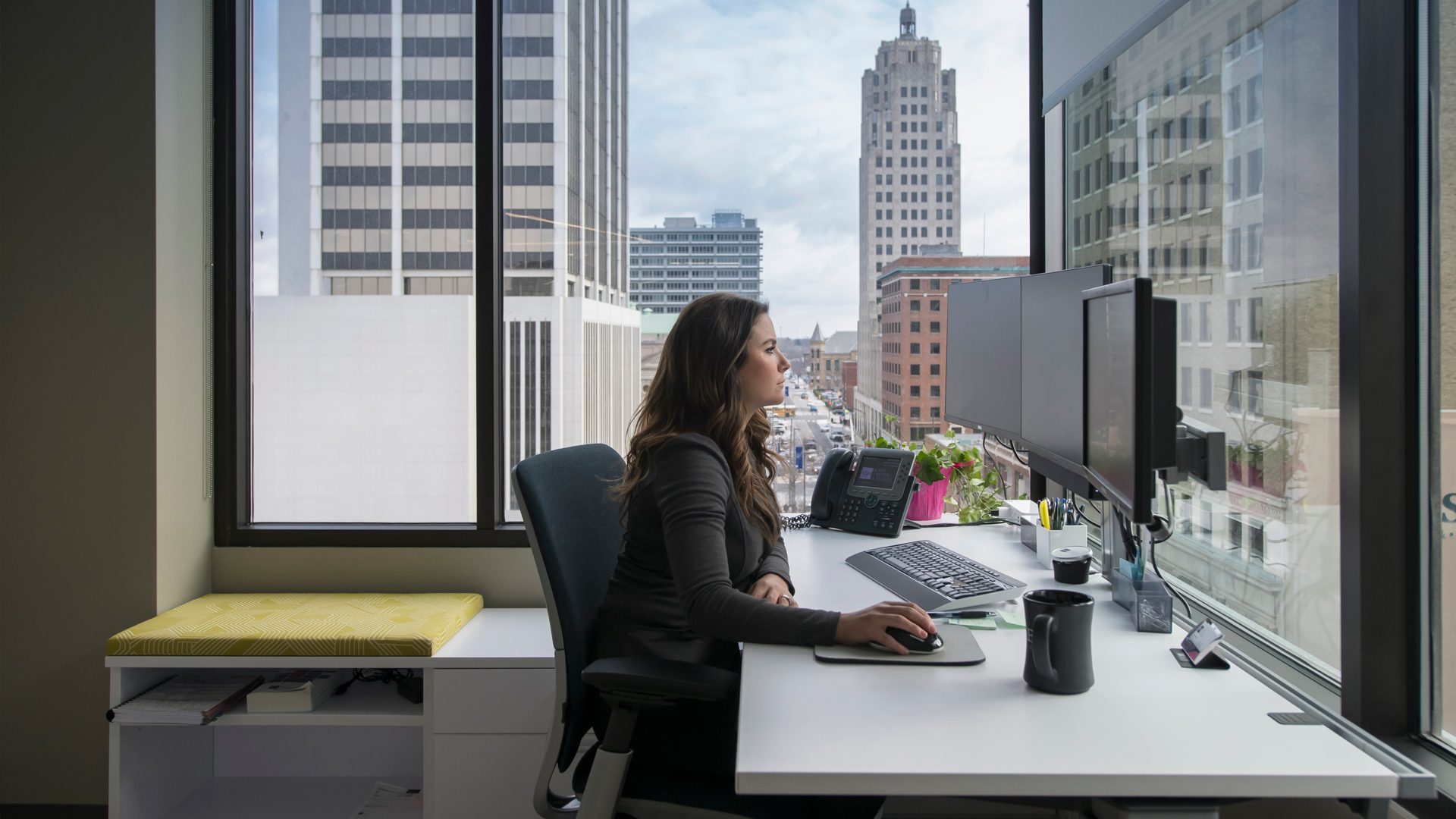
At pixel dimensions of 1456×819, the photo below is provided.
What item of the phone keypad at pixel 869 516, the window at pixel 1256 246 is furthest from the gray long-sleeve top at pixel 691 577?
the window at pixel 1256 246

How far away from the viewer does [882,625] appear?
1.40 m

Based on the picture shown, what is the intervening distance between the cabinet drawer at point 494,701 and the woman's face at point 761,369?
0.97m

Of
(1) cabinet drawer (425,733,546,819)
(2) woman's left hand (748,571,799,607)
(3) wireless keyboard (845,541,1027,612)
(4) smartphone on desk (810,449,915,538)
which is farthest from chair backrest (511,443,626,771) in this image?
(4) smartphone on desk (810,449,915,538)

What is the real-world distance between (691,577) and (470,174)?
1.89 meters

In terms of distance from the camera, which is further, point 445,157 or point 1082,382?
point 445,157

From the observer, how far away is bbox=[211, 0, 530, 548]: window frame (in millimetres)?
2820

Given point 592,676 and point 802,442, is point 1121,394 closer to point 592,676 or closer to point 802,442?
point 592,676

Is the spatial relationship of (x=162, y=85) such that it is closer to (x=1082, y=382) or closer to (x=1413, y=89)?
(x=1082, y=382)

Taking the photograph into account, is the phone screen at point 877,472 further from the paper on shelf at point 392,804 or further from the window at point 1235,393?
the paper on shelf at point 392,804

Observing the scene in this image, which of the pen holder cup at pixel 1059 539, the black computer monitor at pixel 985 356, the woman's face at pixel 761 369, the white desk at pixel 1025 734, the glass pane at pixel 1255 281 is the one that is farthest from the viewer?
the black computer monitor at pixel 985 356

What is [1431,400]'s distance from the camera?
133 centimetres

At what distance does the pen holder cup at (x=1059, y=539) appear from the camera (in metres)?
2.04

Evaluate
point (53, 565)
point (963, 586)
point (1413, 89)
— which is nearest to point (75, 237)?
point (53, 565)

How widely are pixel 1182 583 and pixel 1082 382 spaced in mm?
702
